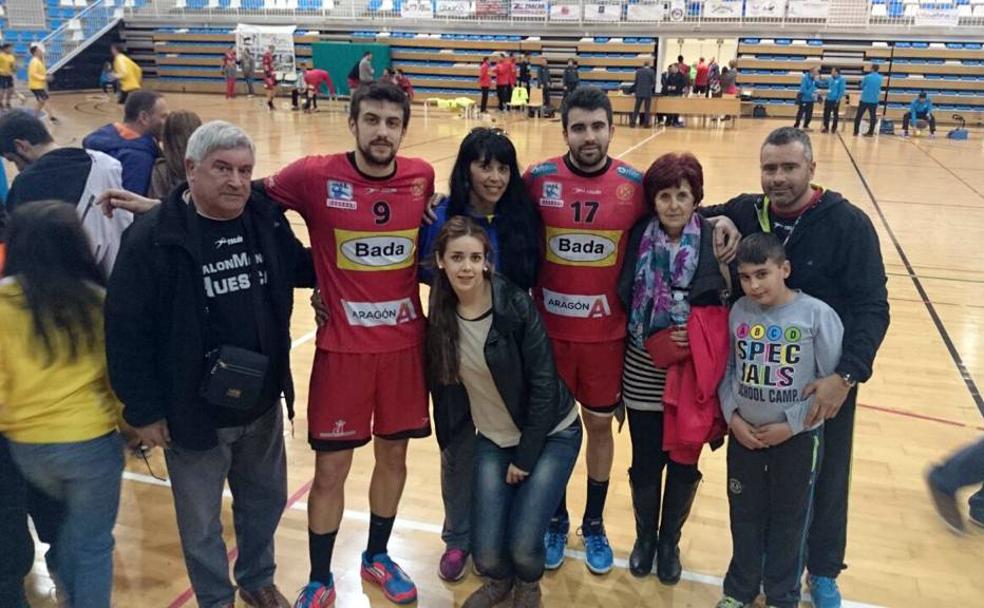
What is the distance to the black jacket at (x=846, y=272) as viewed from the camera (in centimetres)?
262

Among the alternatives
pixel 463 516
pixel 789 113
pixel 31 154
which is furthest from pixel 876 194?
pixel 789 113

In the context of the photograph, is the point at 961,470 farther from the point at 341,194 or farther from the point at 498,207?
the point at 341,194

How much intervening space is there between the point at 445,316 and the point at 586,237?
2.30 feet

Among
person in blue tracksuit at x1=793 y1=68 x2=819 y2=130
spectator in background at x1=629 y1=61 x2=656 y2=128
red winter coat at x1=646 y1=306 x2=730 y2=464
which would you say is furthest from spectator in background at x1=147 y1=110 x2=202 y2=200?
person in blue tracksuit at x1=793 y1=68 x2=819 y2=130

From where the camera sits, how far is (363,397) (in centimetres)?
291

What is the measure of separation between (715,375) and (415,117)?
20470 mm

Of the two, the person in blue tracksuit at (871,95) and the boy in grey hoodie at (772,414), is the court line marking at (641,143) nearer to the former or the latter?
the person in blue tracksuit at (871,95)

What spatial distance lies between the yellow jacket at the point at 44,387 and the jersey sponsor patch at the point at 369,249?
88cm

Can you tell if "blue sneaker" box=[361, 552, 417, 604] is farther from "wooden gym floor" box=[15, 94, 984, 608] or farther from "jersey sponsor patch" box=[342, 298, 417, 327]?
"jersey sponsor patch" box=[342, 298, 417, 327]

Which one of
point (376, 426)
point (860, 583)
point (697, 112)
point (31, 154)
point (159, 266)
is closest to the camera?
point (159, 266)

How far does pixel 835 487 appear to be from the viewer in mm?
2883

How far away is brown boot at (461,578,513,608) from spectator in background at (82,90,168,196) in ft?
9.02

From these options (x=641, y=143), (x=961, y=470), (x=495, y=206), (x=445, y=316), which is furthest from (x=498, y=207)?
(x=641, y=143)

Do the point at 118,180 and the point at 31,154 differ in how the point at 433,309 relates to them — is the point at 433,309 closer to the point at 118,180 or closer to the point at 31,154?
the point at 118,180
